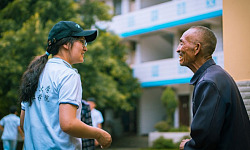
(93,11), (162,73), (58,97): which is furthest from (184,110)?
(58,97)

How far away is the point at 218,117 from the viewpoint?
94.7 inches

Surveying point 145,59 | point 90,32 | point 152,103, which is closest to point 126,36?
point 145,59

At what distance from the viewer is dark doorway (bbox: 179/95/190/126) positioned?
20.6m

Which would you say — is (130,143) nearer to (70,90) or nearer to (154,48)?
(154,48)

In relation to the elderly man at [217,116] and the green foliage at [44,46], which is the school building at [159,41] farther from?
the elderly man at [217,116]

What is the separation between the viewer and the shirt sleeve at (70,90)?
249 centimetres

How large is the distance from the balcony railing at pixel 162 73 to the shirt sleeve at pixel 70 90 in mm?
15710

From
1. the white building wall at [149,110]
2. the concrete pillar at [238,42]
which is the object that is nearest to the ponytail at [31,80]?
the concrete pillar at [238,42]

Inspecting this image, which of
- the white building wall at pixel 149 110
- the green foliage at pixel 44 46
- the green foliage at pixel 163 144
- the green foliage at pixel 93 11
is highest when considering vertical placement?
the green foliage at pixel 93 11

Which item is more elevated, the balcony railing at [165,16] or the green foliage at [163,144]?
the balcony railing at [165,16]

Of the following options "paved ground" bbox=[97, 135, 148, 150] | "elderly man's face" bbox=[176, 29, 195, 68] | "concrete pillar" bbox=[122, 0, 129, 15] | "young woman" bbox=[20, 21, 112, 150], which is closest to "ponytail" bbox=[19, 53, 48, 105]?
"young woman" bbox=[20, 21, 112, 150]

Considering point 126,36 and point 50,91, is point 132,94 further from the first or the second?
point 50,91

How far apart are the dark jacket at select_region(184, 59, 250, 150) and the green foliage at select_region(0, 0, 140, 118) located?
999 cm

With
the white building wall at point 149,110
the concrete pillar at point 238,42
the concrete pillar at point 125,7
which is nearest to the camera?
the concrete pillar at point 238,42
